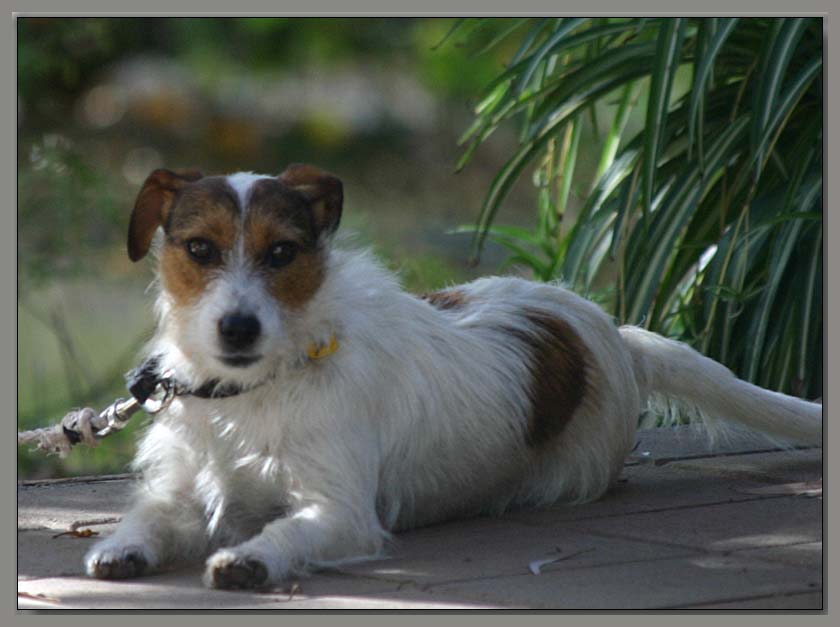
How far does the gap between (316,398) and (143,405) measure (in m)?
0.54

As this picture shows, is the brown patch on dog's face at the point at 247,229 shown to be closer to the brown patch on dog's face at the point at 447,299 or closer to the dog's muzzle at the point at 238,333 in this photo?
the dog's muzzle at the point at 238,333

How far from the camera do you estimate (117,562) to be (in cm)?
327

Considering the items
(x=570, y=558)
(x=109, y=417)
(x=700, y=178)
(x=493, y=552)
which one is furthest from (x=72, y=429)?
(x=700, y=178)

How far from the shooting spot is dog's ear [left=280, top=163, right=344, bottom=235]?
11.7 feet

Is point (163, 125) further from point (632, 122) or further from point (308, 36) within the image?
point (632, 122)

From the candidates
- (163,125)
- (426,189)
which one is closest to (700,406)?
(426,189)

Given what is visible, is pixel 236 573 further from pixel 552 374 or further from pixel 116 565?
pixel 552 374

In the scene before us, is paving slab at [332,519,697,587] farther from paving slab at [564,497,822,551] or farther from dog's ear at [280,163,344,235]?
dog's ear at [280,163,344,235]

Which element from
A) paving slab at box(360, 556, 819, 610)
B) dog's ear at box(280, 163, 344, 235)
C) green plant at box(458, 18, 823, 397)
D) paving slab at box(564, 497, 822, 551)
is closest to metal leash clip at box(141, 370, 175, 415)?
dog's ear at box(280, 163, 344, 235)

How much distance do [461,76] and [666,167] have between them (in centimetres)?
374

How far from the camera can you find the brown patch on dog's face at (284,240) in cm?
339

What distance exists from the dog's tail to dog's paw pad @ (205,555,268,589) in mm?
1663

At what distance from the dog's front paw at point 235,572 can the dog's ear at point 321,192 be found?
0.93 meters

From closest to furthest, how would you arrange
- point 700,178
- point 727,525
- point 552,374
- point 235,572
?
point 235,572, point 727,525, point 552,374, point 700,178
